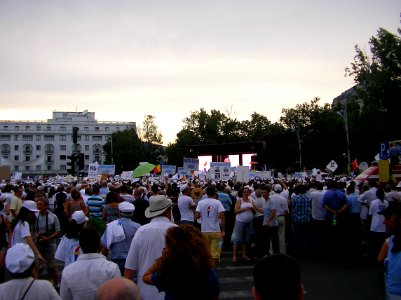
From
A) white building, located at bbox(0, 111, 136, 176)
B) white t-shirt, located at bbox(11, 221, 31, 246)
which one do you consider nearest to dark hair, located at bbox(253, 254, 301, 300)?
white t-shirt, located at bbox(11, 221, 31, 246)

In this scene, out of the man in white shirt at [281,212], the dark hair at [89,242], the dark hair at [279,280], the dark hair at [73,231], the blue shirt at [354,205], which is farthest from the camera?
the blue shirt at [354,205]

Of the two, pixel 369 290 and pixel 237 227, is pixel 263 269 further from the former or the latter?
pixel 237 227

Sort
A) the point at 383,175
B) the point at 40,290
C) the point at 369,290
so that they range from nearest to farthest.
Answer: the point at 40,290, the point at 369,290, the point at 383,175

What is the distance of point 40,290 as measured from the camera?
4.35m

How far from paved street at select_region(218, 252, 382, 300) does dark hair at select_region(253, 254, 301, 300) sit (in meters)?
6.59

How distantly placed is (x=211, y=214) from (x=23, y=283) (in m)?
7.52

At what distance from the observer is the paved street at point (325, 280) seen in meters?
9.53

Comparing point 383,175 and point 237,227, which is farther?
point 383,175

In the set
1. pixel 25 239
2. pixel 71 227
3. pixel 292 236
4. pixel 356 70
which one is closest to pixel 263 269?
pixel 71 227

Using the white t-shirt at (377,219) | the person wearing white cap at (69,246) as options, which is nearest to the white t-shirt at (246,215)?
the white t-shirt at (377,219)

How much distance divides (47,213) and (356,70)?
43845mm

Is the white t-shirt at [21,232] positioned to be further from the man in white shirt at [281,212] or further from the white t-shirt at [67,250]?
the man in white shirt at [281,212]

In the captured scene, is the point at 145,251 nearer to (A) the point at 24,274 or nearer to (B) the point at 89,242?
(B) the point at 89,242

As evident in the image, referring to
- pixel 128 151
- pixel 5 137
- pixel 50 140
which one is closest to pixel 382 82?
pixel 128 151
